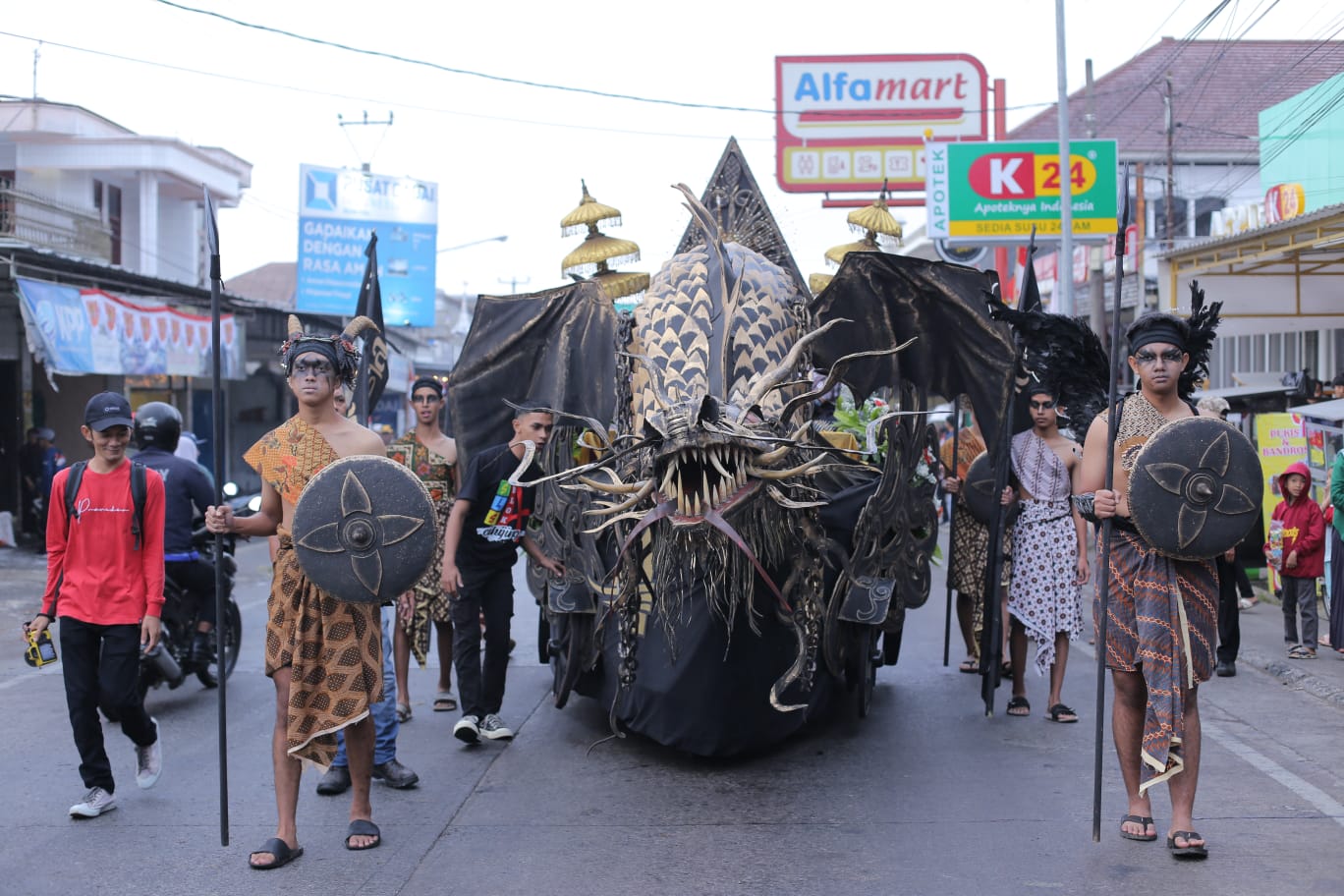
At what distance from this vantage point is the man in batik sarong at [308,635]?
5.32 metres

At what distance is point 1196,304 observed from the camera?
5973 millimetres

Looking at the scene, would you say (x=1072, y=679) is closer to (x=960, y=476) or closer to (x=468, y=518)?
(x=960, y=476)

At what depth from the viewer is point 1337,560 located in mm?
9508

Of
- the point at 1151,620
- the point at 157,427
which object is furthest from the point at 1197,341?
the point at 157,427

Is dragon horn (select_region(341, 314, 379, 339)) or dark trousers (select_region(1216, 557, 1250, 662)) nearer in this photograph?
dragon horn (select_region(341, 314, 379, 339))

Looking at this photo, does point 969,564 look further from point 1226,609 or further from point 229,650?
point 229,650

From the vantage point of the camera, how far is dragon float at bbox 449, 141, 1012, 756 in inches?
233

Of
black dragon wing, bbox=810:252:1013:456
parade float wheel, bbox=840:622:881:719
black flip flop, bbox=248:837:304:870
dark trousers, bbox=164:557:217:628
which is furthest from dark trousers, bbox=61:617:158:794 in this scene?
black dragon wing, bbox=810:252:1013:456

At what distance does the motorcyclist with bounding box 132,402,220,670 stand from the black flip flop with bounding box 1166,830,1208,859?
546cm

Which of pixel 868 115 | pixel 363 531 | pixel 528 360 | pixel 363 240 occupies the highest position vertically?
pixel 868 115

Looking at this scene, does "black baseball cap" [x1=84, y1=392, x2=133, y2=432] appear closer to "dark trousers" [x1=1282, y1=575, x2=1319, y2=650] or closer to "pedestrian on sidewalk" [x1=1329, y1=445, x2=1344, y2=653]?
"pedestrian on sidewalk" [x1=1329, y1=445, x2=1344, y2=653]

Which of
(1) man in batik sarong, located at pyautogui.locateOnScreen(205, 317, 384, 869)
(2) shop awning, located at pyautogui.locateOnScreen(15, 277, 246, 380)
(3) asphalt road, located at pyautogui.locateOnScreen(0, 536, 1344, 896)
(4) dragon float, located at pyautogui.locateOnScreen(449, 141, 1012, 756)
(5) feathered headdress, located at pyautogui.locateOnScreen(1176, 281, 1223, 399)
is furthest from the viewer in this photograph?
(2) shop awning, located at pyautogui.locateOnScreen(15, 277, 246, 380)

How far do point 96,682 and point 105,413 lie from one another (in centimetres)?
119

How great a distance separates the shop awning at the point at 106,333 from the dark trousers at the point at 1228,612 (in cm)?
874
